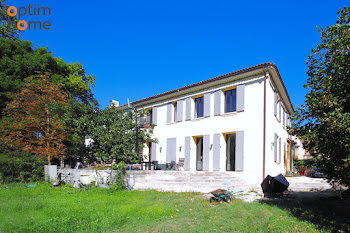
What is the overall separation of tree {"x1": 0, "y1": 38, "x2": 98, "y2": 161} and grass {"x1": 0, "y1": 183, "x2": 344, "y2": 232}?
20.1 ft

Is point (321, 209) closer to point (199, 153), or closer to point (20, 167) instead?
point (199, 153)

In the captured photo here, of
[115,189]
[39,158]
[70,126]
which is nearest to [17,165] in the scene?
[39,158]

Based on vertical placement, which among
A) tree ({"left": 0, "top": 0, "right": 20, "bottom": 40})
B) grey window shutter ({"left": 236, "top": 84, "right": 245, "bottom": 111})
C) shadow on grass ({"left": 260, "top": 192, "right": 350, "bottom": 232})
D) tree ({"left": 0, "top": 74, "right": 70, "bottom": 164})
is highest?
tree ({"left": 0, "top": 0, "right": 20, "bottom": 40})

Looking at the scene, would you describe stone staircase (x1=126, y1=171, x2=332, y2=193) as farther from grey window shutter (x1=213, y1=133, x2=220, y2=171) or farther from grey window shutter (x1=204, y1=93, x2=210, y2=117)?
grey window shutter (x1=204, y1=93, x2=210, y2=117)

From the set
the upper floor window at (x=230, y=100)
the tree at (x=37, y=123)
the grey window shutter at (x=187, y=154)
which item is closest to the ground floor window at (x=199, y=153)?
the grey window shutter at (x=187, y=154)

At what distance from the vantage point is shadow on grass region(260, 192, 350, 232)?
6605 mm

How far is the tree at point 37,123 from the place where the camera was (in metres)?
14.0

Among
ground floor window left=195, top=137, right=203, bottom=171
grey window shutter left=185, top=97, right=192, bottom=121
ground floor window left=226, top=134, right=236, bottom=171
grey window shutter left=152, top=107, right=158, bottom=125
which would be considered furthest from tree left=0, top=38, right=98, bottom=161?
ground floor window left=226, top=134, right=236, bottom=171

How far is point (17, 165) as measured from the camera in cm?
1330

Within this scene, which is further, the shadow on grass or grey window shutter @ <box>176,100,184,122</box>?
grey window shutter @ <box>176,100,184,122</box>

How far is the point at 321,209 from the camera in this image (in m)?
7.80

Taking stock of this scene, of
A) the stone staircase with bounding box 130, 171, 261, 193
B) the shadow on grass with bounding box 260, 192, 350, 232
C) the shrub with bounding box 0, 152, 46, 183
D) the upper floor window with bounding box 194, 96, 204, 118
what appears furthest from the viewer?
the upper floor window with bounding box 194, 96, 204, 118

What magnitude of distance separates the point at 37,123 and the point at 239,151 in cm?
1104

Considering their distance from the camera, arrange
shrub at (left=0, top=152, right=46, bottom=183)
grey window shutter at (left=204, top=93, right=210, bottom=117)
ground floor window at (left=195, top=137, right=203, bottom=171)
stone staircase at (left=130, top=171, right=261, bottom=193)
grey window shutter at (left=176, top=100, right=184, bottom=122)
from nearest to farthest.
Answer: stone staircase at (left=130, top=171, right=261, bottom=193), shrub at (left=0, top=152, right=46, bottom=183), grey window shutter at (left=204, top=93, right=210, bottom=117), ground floor window at (left=195, top=137, right=203, bottom=171), grey window shutter at (left=176, top=100, right=184, bottom=122)
